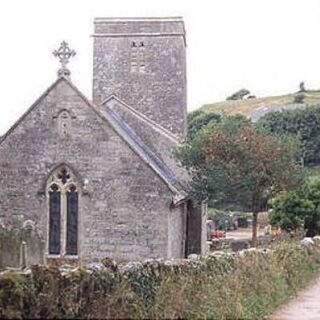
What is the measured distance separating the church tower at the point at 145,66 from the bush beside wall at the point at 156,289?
18150mm

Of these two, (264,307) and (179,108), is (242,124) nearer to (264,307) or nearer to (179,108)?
(179,108)

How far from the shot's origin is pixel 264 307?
45.2 ft

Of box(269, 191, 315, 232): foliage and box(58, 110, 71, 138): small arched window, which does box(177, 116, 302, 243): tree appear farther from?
box(269, 191, 315, 232): foliage

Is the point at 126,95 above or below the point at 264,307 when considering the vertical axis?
above

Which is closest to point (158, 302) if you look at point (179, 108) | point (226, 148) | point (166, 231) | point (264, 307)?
point (264, 307)

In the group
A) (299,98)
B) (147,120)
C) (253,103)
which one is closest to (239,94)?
(253,103)

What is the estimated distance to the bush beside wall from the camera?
7957mm

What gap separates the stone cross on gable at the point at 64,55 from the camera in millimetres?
27188

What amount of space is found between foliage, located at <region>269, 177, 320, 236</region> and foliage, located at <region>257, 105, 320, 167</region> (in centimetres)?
4109

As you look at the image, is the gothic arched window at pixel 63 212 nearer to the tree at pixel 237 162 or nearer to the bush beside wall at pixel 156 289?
the tree at pixel 237 162

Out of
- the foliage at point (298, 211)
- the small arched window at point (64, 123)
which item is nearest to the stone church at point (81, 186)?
the small arched window at point (64, 123)

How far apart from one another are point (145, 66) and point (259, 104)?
8866 centimetres

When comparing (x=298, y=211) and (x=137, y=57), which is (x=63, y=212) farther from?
(x=298, y=211)

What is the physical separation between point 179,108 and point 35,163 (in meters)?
9.84
